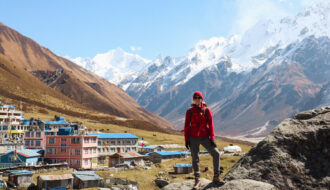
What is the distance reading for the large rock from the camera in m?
13.4

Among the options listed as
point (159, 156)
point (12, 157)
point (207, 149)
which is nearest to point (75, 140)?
point (12, 157)

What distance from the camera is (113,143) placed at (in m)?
146

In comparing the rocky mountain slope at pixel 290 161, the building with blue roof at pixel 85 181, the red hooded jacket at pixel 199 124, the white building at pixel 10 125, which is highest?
the white building at pixel 10 125

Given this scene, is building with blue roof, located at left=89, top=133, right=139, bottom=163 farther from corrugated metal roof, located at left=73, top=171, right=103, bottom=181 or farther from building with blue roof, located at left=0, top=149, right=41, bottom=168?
corrugated metal roof, located at left=73, top=171, right=103, bottom=181

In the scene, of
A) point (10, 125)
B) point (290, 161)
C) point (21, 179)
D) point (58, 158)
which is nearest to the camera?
point (290, 161)

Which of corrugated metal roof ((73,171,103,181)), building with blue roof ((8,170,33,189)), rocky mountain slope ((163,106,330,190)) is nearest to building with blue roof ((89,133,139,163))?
corrugated metal roof ((73,171,103,181))

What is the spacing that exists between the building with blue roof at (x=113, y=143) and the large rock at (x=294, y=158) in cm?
12790

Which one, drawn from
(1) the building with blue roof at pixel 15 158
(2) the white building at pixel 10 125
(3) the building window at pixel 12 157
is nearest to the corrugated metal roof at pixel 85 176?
(1) the building with blue roof at pixel 15 158

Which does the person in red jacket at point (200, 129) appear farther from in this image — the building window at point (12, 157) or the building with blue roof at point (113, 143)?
the building with blue roof at point (113, 143)

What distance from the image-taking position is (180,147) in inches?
7367

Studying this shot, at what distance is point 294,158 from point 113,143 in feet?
447

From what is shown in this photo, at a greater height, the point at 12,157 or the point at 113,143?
the point at 113,143

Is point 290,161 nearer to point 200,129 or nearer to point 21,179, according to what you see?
point 200,129

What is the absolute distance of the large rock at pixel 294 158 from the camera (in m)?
13.4
